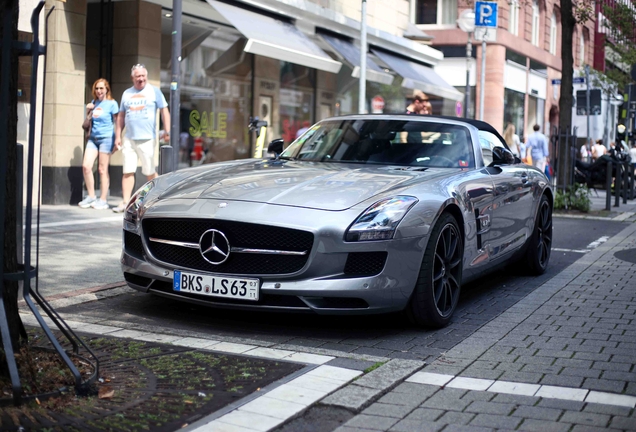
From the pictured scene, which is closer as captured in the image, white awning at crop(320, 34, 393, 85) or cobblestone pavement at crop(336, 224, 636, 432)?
cobblestone pavement at crop(336, 224, 636, 432)

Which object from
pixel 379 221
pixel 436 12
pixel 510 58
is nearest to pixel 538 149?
pixel 510 58

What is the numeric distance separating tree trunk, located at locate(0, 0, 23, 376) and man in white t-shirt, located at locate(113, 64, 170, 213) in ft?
29.1

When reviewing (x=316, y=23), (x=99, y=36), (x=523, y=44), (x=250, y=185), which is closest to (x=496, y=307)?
(x=250, y=185)

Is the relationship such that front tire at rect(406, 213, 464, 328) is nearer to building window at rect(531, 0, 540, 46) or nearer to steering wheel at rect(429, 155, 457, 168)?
steering wheel at rect(429, 155, 457, 168)

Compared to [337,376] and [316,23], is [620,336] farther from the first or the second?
[316,23]

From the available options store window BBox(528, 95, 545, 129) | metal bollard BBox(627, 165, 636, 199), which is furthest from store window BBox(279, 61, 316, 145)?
store window BBox(528, 95, 545, 129)

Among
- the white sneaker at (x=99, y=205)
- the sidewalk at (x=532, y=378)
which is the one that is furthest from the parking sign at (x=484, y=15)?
the sidewalk at (x=532, y=378)

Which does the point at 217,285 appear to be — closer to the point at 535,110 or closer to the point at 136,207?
the point at 136,207

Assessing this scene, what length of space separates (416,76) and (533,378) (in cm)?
2177

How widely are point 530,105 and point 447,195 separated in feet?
128

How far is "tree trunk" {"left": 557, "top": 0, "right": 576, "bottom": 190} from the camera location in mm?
17500

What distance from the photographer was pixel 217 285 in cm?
550

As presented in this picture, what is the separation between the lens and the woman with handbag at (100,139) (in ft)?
44.4

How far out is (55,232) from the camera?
10.3 meters
